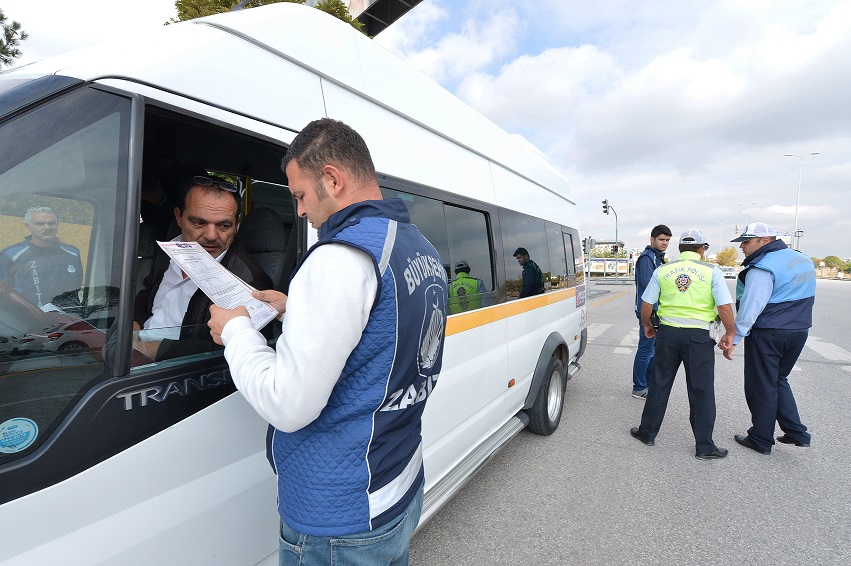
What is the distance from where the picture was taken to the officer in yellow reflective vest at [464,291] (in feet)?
8.92

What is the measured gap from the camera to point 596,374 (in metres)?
6.93

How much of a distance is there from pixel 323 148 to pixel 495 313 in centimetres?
223

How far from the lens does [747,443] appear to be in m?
4.30

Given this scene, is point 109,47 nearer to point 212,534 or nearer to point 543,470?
point 212,534

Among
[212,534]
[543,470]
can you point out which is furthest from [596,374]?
[212,534]

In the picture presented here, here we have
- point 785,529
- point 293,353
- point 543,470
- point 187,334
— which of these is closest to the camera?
point 293,353

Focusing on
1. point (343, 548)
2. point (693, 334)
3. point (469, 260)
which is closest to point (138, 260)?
point (343, 548)

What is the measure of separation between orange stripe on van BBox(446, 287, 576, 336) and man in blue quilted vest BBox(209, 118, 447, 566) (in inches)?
51.9

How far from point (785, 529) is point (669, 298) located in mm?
1866

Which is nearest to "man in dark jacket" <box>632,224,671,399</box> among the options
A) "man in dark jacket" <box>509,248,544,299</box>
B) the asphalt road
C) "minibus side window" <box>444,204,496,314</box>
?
the asphalt road

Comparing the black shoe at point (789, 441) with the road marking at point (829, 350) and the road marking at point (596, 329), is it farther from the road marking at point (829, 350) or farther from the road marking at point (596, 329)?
the road marking at point (596, 329)

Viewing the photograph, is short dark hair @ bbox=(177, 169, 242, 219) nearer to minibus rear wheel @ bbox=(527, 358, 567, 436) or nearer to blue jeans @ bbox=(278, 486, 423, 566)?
blue jeans @ bbox=(278, 486, 423, 566)

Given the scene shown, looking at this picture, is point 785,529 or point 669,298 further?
point 669,298

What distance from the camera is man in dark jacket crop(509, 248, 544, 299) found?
383 centimetres
